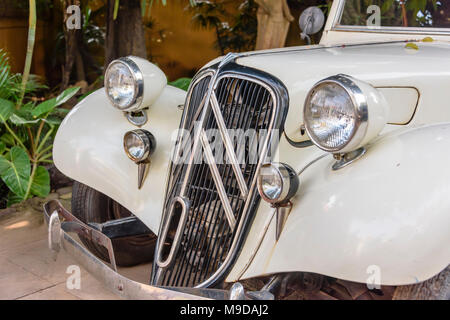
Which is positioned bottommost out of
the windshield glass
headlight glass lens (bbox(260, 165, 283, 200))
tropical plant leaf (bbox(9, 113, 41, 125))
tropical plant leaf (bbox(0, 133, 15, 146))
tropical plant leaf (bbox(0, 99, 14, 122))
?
tropical plant leaf (bbox(0, 133, 15, 146))

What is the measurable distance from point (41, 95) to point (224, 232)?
5212 millimetres

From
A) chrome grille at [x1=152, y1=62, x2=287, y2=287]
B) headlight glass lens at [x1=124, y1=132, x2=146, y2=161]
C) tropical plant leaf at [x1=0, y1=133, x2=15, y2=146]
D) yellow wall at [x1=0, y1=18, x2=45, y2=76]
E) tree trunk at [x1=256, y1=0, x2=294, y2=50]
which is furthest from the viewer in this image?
yellow wall at [x1=0, y1=18, x2=45, y2=76]

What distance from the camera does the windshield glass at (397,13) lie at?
2762mm

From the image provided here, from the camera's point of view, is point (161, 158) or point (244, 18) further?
point (244, 18)

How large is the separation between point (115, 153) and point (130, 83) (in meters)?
0.36

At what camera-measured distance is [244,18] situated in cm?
750

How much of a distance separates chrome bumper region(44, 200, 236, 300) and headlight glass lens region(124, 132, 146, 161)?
41 centimetres

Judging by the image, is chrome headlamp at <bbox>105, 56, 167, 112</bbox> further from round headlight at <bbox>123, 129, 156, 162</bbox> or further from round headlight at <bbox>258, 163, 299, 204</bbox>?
round headlight at <bbox>258, 163, 299, 204</bbox>

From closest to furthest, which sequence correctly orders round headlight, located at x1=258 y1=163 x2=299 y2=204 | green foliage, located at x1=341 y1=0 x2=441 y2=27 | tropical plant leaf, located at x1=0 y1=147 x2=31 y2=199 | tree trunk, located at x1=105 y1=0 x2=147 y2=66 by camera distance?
round headlight, located at x1=258 y1=163 x2=299 y2=204 < green foliage, located at x1=341 y1=0 x2=441 y2=27 < tropical plant leaf, located at x1=0 y1=147 x2=31 y2=199 < tree trunk, located at x1=105 y1=0 x2=147 y2=66

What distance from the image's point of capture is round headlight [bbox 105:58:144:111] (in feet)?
8.84

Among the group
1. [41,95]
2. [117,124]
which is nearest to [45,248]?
[117,124]

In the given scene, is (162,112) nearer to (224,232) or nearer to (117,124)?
(117,124)

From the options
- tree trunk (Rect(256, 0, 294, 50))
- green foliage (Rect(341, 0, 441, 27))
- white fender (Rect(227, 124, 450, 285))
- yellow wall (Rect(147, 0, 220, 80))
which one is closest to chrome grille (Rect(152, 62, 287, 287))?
white fender (Rect(227, 124, 450, 285))

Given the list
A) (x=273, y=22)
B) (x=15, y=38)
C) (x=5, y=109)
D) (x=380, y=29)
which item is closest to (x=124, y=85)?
(x=380, y=29)
